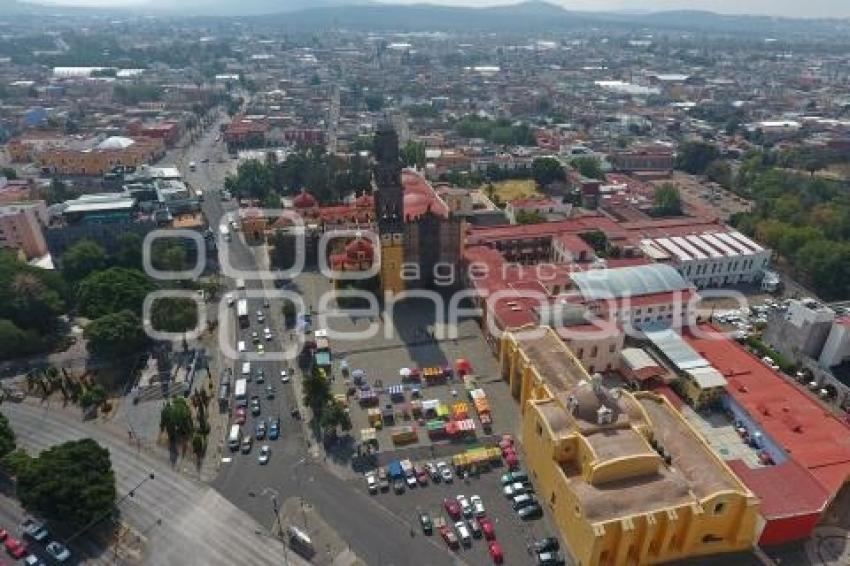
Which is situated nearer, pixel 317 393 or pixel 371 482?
pixel 371 482

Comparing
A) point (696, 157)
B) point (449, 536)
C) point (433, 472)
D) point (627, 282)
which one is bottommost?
point (696, 157)

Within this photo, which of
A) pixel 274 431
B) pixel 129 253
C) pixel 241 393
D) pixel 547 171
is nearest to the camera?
pixel 274 431

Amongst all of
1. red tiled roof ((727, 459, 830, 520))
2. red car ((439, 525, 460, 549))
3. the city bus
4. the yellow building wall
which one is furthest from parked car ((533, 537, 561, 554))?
the city bus

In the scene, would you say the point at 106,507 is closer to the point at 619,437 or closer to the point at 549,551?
the point at 549,551

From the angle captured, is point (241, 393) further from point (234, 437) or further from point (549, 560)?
point (549, 560)

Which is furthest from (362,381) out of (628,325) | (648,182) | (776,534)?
(648,182)

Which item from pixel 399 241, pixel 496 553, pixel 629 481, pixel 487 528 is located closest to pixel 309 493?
pixel 487 528
